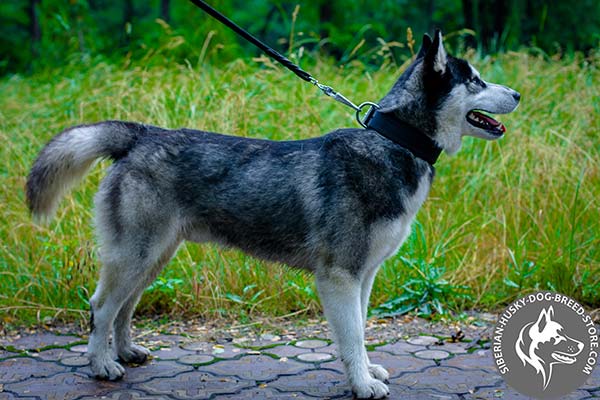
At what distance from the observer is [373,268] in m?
3.75

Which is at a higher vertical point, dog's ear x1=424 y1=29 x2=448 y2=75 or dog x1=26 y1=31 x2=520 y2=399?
dog's ear x1=424 y1=29 x2=448 y2=75

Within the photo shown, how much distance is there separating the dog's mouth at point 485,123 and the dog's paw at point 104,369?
242 centimetres

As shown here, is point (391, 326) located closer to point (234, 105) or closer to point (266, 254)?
point (266, 254)

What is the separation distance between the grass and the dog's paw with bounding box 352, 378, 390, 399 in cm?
124

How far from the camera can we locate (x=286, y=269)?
516 cm

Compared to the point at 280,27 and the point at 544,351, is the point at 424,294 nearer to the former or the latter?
the point at 544,351

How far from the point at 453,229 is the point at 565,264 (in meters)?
0.96

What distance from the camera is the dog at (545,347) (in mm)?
3701

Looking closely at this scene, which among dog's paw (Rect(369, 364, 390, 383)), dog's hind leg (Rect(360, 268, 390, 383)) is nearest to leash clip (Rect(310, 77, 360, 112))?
dog's hind leg (Rect(360, 268, 390, 383))

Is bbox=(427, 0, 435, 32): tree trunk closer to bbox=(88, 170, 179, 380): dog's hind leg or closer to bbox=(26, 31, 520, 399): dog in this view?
bbox=(26, 31, 520, 399): dog

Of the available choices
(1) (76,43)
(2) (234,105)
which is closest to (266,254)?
(2) (234,105)

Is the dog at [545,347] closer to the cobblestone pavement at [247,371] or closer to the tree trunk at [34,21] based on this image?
the cobblestone pavement at [247,371]

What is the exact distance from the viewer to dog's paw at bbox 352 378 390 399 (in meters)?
3.51

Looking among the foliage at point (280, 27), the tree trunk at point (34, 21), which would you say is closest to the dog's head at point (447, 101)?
the foliage at point (280, 27)
